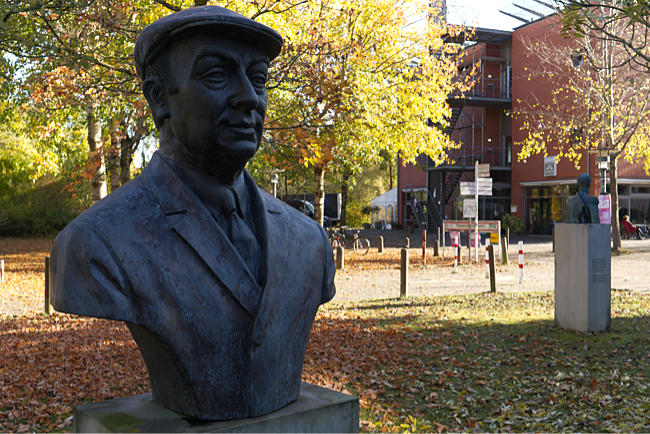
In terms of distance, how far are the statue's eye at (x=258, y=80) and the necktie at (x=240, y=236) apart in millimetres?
430

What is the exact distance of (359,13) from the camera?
16.0 meters

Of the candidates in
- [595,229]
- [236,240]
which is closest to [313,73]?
[595,229]

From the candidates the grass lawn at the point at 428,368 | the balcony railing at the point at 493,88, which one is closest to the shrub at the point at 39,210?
the balcony railing at the point at 493,88

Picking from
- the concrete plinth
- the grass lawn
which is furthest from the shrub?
the concrete plinth

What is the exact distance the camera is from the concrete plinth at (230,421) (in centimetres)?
232

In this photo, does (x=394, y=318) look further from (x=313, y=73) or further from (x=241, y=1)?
(x=241, y=1)

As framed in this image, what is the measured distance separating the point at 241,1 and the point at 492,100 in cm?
2811

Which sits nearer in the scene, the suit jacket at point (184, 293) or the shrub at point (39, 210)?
the suit jacket at point (184, 293)

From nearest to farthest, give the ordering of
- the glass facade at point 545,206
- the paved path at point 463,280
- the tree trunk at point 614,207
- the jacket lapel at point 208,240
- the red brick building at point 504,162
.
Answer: the jacket lapel at point 208,240 → the paved path at point 463,280 → the tree trunk at point 614,207 → the red brick building at point 504,162 → the glass facade at point 545,206

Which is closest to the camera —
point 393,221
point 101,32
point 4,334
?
point 4,334

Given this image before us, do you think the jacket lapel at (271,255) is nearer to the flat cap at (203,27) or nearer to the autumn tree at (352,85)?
the flat cap at (203,27)

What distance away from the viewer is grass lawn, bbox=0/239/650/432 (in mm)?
5605

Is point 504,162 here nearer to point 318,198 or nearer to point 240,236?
point 318,198

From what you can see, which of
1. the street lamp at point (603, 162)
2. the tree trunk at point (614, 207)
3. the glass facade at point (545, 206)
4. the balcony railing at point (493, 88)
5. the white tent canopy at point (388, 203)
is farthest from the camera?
the white tent canopy at point (388, 203)
